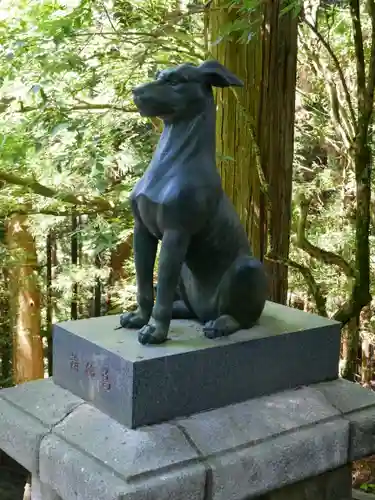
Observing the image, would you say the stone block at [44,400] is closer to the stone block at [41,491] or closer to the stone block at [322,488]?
the stone block at [41,491]

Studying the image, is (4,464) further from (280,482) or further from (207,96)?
(207,96)

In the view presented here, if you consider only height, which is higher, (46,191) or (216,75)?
(216,75)

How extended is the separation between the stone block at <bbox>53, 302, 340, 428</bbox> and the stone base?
0.04 meters

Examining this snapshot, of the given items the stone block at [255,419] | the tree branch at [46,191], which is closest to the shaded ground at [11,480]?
the tree branch at [46,191]

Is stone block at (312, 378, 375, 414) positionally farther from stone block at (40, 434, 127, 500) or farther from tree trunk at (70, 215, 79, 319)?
tree trunk at (70, 215, 79, 319)

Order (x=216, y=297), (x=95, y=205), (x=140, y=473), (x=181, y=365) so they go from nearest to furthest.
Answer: (x=140, y=473) < (x=181, y=365) < (x=216, y=297) < (x=95, y=205)

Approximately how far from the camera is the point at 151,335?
5.18 ft

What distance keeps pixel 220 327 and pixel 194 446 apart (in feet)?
1.13

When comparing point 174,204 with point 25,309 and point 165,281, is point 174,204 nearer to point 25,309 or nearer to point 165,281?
point 165,281

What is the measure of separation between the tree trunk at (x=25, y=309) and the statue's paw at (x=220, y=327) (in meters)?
2.47

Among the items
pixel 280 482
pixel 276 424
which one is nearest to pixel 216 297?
pixel 276 424

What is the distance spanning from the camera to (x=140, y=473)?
51.9 inches

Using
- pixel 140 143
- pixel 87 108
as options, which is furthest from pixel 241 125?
pixel 87 108

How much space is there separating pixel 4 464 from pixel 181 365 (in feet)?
8.17
